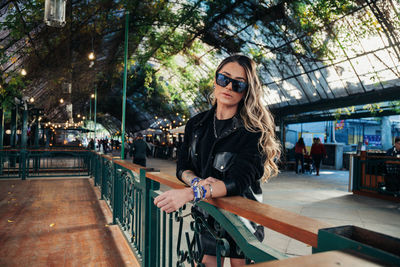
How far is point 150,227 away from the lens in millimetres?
2744

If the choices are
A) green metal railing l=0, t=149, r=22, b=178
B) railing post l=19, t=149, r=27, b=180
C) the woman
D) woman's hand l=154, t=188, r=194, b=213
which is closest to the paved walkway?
the woman

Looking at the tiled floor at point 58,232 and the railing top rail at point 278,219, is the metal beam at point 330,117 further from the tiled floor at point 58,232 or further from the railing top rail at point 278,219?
the railing top rail at point 278,219

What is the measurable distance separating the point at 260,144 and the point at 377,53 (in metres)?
12.1

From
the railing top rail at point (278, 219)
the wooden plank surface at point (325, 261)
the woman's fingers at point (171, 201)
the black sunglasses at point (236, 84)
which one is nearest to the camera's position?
the wooden plank surface at point (325, 261)

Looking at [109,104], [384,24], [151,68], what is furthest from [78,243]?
[109,104]

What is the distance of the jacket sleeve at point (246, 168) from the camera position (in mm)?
1528

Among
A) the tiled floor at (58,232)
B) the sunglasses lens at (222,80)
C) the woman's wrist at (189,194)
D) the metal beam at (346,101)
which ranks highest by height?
the metal beam at (346,101)

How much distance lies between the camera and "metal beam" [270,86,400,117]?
1139 centimetres

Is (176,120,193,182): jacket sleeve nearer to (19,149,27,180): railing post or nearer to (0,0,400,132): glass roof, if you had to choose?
(0,0,400,132): glass roof

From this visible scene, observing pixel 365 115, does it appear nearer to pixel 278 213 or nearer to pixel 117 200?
pixel 117 200

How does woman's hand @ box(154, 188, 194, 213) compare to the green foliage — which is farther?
the green foliage

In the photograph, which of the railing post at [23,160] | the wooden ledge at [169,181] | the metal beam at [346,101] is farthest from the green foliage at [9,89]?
the metal beam at [346,101]

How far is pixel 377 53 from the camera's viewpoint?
11305 mm

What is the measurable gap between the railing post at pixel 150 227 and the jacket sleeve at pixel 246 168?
1328mm
